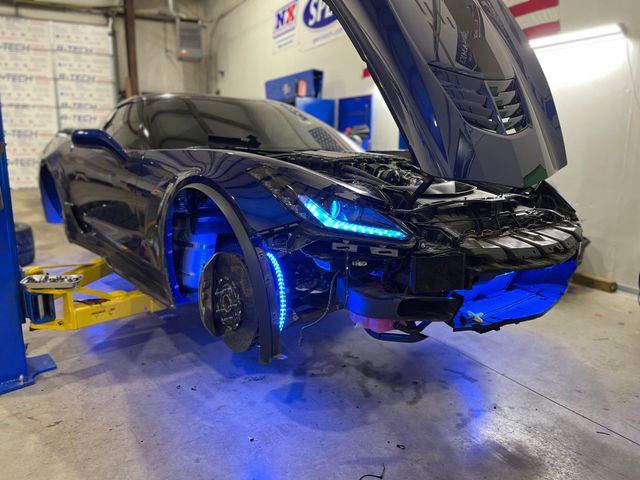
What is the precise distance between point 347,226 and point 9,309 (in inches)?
62.7

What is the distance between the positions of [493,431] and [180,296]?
1.48m

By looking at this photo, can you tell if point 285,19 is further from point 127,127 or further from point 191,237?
point 191,237

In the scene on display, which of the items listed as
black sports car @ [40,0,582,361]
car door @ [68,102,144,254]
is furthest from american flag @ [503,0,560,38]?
car door @ [68,102,144,254]

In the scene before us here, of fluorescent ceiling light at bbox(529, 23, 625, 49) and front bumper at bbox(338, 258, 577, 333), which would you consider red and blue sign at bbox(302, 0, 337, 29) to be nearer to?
fluorescent ceiling light at bbox(529, 23, 625, 49)

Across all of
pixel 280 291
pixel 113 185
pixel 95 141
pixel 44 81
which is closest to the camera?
pixel 280 291

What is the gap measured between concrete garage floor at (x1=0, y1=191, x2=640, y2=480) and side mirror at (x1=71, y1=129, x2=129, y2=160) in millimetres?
1034

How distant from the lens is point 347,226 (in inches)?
58.9

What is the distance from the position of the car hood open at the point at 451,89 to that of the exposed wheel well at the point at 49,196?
336 cm

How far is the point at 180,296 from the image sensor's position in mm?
2139

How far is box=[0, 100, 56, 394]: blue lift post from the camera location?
1.95 meters

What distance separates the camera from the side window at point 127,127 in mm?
2656

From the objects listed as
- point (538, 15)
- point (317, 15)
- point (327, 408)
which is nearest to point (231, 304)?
point (327, 408)

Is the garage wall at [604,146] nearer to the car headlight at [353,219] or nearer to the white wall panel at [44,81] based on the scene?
the car headlight at [353,219]

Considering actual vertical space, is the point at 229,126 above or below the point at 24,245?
above
